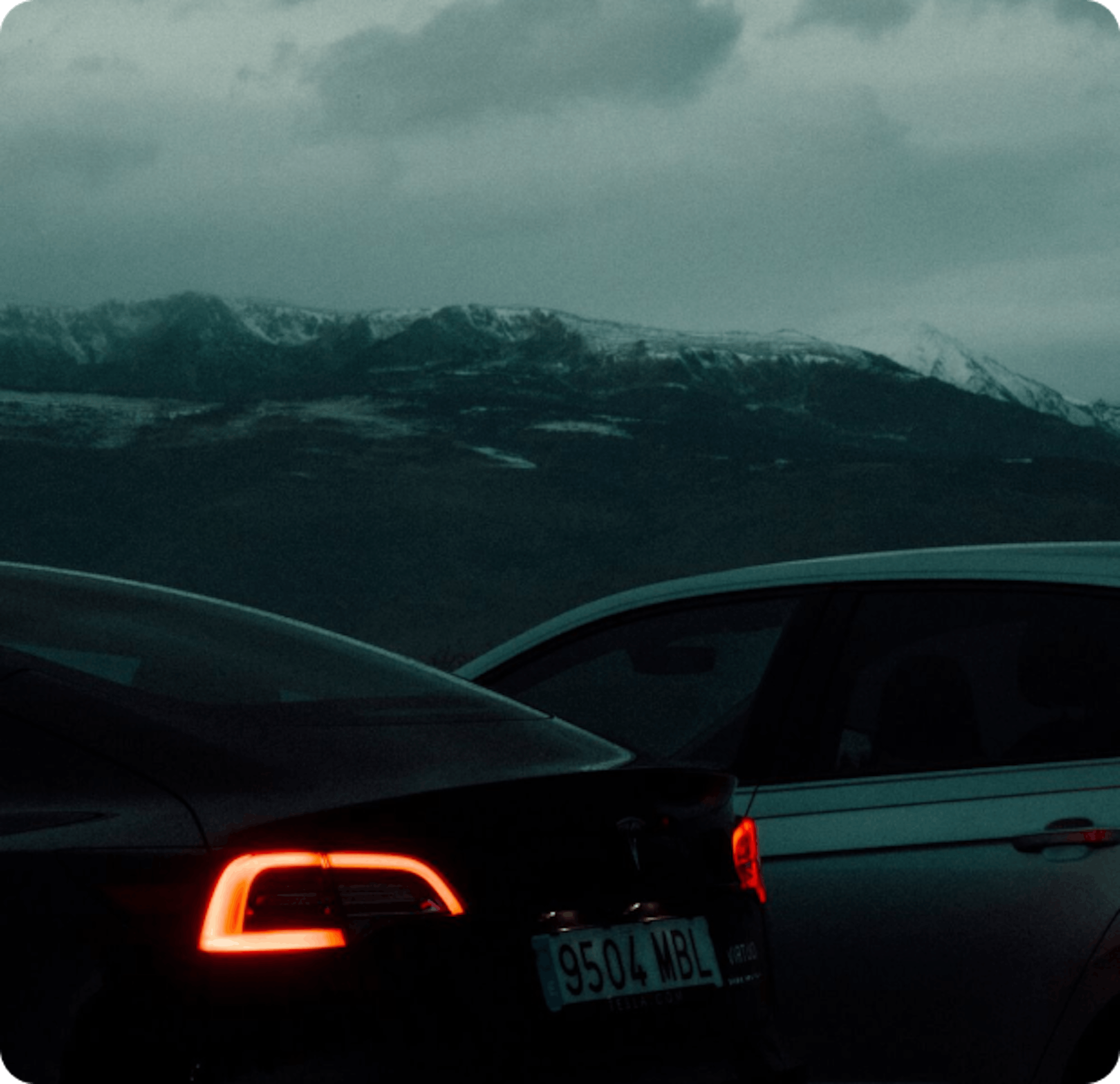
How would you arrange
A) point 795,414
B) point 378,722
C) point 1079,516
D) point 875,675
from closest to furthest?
1. point 378,722
2. point 875,675
3. point 1079,516
4. point 795,414

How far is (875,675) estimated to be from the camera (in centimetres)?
458

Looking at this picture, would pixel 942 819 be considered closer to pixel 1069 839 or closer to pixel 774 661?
pixel 1069 839

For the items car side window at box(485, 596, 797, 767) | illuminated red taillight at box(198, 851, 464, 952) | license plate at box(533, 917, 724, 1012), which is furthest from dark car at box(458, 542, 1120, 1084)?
illuminated red taillight at box(198, 851, 464, 952)

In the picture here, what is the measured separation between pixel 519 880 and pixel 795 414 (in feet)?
617

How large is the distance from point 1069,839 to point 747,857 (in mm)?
862

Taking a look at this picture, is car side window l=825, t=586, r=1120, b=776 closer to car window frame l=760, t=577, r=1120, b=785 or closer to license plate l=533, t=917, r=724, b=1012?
car window frame l=760, t=577, r=1120, b=785

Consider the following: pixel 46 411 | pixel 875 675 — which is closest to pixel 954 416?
pixel 46 411

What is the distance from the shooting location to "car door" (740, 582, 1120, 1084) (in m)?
3.71

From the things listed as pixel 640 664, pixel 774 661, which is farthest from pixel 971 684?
pixel 640 664

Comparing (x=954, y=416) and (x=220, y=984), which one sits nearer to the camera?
(x=220, y=984)

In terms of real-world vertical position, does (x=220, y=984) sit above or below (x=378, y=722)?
below

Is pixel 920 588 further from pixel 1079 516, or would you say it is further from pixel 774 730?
pixel 1079 516

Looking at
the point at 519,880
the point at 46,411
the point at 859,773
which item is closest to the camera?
the point at 519,880

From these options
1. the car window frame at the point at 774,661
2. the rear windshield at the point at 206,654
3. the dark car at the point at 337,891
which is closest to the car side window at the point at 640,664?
the car window frame at the point at 774,661
